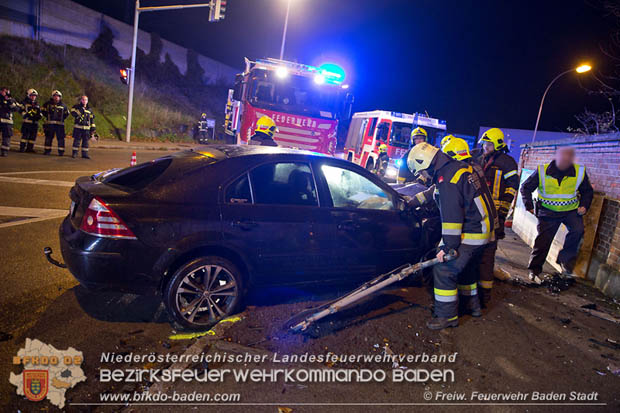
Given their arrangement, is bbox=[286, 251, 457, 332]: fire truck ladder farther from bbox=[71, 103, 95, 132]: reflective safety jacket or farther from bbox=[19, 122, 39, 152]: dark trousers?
bbox=[19, 122, 39, 152]: dark trousers

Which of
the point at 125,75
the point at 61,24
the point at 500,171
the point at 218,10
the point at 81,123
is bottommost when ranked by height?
the point at 81,123

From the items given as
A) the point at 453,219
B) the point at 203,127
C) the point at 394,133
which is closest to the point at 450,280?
the point at 453,219

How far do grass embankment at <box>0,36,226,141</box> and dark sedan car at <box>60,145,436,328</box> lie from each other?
56.7 ft

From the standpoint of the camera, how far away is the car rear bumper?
3010 mm

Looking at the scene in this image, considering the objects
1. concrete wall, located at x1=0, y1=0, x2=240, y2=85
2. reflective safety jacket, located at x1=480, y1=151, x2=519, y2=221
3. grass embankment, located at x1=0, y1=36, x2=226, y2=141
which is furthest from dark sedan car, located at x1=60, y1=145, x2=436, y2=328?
concrete wall, located at x1=0, y1=0, x2=240, y2=85

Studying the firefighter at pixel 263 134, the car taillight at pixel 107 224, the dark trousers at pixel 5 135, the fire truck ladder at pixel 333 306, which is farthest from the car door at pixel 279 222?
the dark trousers at pixel 5 135

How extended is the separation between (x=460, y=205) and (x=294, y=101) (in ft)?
Result: 28.0

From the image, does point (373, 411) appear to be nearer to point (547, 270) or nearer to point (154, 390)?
point (154, 390)

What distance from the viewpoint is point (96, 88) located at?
22.0 meters

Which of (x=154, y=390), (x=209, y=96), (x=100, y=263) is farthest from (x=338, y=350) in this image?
(x=209, y=96)

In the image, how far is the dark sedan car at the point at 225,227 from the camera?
306cm

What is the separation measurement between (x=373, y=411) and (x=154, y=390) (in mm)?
1404

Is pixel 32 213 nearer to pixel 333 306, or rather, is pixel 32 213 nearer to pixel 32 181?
pixel 32 181

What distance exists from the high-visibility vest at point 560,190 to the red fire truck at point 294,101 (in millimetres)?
6980
